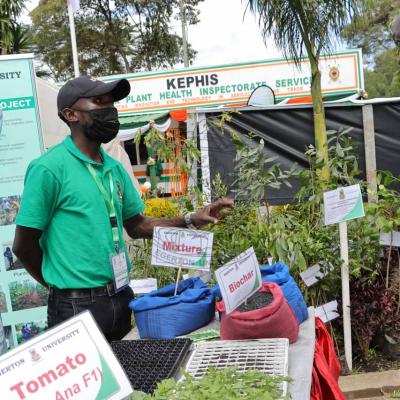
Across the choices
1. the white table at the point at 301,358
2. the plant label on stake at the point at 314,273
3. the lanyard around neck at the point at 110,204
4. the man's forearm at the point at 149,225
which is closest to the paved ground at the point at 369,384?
the plant label on stake at the point at 314,273

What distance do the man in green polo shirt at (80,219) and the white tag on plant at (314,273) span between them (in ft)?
4.45

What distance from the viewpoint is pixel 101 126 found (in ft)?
6.87

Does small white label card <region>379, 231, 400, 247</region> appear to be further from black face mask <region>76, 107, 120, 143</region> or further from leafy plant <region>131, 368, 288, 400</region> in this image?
leafy plant <region>131, 368, 288, 400</region>

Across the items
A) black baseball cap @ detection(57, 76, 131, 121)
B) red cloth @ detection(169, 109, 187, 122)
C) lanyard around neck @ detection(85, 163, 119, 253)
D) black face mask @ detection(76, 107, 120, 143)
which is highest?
red cloth @ detection(169, 109, 187, 122)

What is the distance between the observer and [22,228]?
1.94 metres

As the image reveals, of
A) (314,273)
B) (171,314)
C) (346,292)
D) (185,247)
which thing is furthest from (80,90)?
(346,292)

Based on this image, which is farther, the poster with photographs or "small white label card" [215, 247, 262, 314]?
the poster with photographs

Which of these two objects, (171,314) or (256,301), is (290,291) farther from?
(171,314)

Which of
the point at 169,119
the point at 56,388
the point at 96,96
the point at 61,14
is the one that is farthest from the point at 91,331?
the point at 61,14

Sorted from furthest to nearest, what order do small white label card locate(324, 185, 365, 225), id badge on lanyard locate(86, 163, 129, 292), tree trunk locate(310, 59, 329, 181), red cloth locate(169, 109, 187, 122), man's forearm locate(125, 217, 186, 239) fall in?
red cloth locate(169, 109, 187, 122), tree trunk locate(310, 59, 329, 181), small white label card locate(324, 185, 365, 225), man's forearm locate(125, 217, 186, 239), id badge on lanyard locate(86, 163, 129, 292)

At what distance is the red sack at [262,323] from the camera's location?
5.79 feet

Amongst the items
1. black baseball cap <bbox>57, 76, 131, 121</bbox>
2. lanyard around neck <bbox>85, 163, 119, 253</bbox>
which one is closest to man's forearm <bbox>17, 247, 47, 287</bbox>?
lanyard around neck <bbox>85, 163, 119, 253</bbox>

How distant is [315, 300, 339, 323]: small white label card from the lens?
3213 mm

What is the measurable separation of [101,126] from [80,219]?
40 cm
